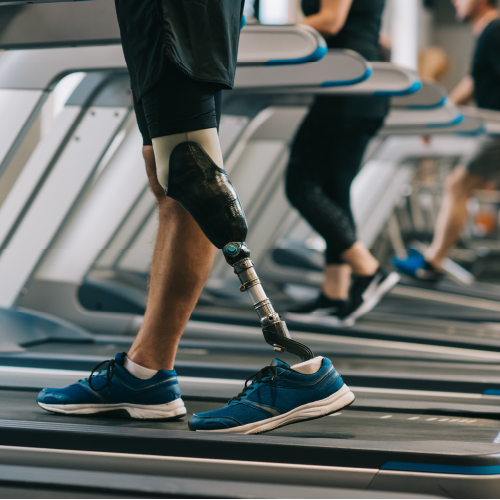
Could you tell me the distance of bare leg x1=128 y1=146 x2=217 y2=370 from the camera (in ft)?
3.97

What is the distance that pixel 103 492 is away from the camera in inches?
40.9

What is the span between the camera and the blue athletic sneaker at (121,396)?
1.26 metres

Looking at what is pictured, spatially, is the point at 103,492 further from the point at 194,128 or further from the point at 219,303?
the point at 219,303

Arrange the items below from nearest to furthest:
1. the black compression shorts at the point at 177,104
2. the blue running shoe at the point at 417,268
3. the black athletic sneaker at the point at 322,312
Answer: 1. the black compression shorts at the point at 177,104
2. the black athletic sneaker at the point at 322,312
3. the blue running shoe at the point at 417,268

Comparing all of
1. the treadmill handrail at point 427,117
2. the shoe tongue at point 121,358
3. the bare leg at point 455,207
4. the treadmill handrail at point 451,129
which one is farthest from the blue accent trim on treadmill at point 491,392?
the bare leg at point 455,207

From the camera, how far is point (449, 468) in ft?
3.27

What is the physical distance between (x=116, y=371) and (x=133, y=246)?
203 centimetres

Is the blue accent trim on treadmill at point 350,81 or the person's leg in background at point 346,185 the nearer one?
the blue accent trim on treadmill at point 350,81

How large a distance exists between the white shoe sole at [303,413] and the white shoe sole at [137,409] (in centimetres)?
16

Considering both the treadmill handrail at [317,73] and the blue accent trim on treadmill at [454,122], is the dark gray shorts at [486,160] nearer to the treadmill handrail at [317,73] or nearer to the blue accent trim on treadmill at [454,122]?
the blue accent trim on treadmill at [454,122]

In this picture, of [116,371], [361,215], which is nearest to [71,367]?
[116,371]

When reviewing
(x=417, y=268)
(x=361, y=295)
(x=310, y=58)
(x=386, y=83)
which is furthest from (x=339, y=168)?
(x=417, y=268)

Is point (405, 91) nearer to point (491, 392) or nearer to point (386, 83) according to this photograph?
point (386, 83)

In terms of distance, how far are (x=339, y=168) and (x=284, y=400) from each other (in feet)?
5.50
